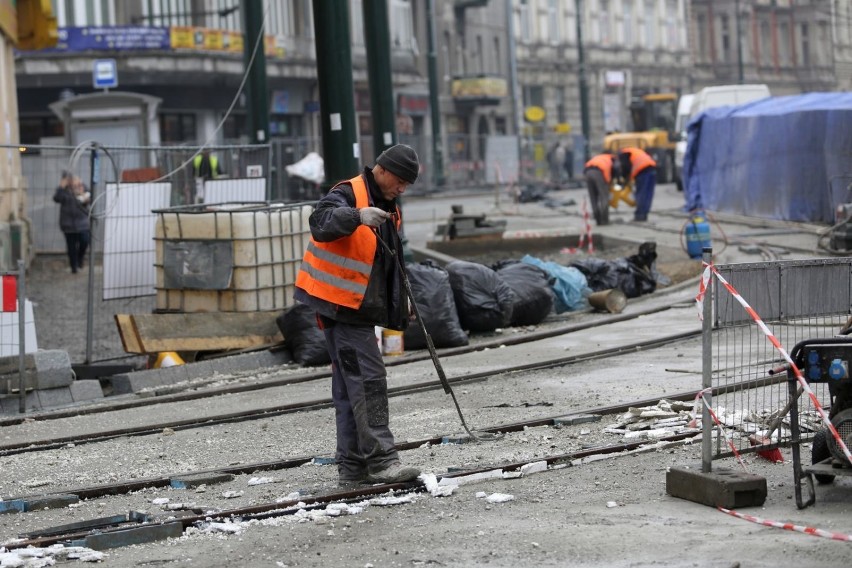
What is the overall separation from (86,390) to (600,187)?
1634 cm

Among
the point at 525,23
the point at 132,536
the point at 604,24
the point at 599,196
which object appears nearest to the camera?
the point at 132,536

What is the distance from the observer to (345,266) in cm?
752

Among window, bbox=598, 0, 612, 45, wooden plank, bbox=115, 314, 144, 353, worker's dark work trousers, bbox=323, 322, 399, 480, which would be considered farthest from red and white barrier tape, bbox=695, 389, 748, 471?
window, bbox=598, 0, 612, 45

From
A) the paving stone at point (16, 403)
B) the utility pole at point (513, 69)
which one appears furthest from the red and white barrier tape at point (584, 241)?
the utility pole at point (513, 69)

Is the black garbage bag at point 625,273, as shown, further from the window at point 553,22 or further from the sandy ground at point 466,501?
the window at point 553,22

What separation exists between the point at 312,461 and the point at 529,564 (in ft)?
9.14

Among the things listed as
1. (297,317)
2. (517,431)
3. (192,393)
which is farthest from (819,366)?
(297,317)

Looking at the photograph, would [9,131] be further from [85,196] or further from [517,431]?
[517,431]

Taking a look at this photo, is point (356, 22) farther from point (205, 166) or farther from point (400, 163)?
point (400, 163)

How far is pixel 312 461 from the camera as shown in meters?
8.44

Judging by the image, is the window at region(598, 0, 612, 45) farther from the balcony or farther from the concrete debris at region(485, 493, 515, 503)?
the concrete debris at region(485, 493, 515, 503)

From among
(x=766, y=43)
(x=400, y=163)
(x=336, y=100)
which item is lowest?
(x=400, y=163)

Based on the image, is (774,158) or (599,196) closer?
(599,196)

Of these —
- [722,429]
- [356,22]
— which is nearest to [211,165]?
[722,429]
